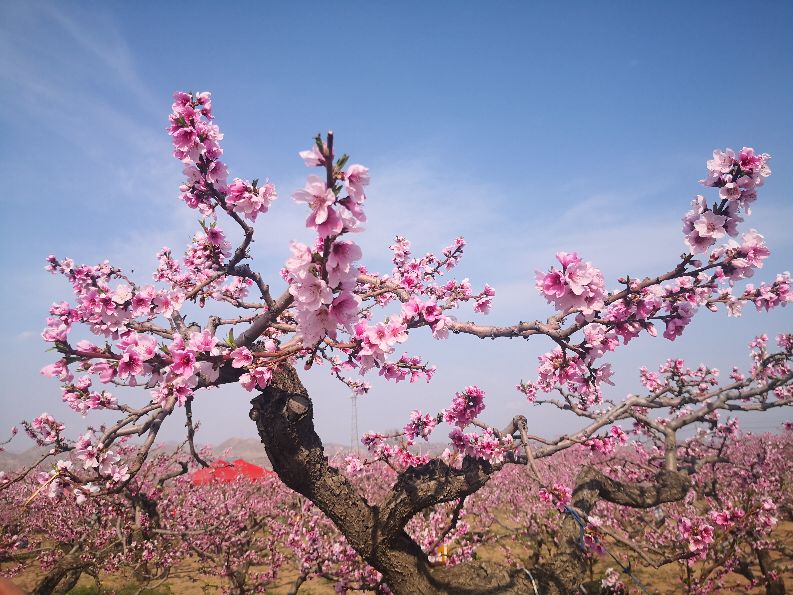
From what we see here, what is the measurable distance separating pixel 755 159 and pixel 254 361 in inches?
159

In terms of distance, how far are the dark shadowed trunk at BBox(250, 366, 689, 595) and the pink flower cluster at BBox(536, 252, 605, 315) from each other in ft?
7.09

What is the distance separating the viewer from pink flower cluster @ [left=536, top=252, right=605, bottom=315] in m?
2.67

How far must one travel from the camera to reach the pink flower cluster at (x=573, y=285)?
2.67 metres

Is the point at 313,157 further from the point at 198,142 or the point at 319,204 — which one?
the point at 198,142

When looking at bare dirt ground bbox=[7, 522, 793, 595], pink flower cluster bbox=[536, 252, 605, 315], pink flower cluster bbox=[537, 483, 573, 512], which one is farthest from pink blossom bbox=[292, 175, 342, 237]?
bare dirt ground bbox=[7, 522, 793, 595]

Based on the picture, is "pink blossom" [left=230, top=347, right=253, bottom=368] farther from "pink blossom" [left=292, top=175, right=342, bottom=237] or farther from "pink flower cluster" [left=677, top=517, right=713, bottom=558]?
"pink flower cluster" [left=677, top=517, right=713, bottom=558]

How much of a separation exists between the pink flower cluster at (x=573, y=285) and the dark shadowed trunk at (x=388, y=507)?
2161 mm

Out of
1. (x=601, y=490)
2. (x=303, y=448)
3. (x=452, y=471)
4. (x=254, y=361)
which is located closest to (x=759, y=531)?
(x=601, y=490)

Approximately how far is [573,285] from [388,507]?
8.88 ft

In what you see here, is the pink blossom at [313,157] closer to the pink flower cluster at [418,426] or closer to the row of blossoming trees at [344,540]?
the row of blossoming trees at [344,540]

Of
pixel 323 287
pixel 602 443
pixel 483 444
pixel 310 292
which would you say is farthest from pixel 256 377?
pixel 602 443

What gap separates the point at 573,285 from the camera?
8.64 feet

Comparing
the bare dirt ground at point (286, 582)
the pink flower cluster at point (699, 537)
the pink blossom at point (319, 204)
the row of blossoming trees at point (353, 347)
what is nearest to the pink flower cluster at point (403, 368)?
the row of blossoming trees at point (353, 347)

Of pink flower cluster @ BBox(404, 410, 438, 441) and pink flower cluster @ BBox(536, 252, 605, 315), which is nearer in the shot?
pink flower cluster @ BBox(536, 252, 605, 315)
